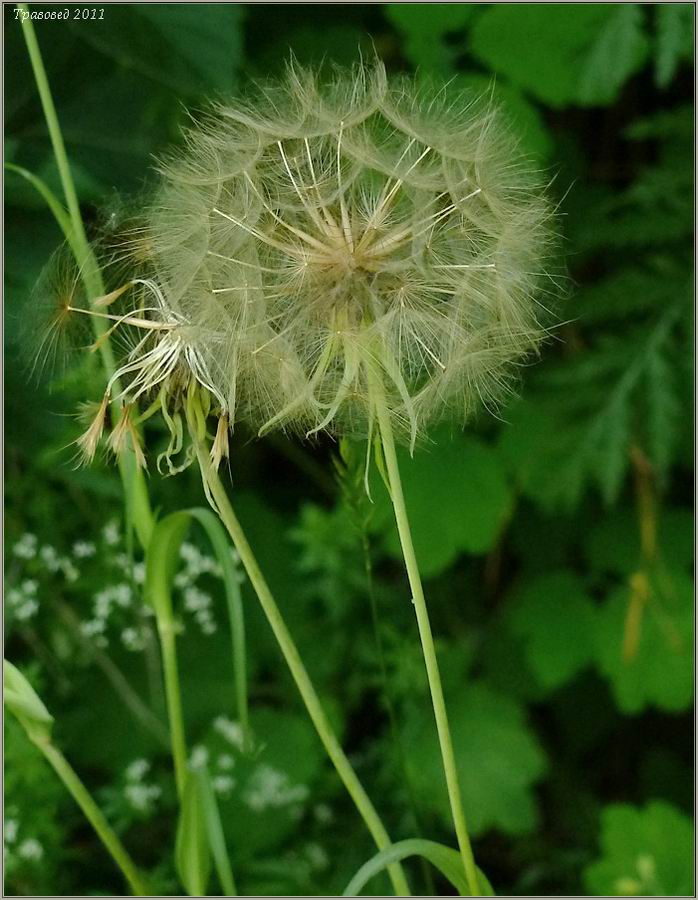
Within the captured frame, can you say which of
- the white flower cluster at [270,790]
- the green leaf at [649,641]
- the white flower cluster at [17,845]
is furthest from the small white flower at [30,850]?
the green leaf at [649,641]

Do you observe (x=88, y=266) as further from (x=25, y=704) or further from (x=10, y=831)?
(x=10, y=831)

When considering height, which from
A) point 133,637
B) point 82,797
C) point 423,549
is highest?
point 423,549

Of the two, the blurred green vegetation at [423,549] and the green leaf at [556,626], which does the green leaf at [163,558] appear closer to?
the blurred green vegetation at [423,549]

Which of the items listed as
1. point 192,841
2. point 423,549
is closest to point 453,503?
point 423,549

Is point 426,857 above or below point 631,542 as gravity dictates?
below

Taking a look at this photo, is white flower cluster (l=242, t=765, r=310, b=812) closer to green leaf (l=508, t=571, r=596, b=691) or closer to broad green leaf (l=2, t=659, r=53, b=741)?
green leaf (l=508, t=571, r=596, b=691)

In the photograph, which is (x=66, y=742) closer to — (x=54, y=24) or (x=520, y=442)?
(x=520, y=442)

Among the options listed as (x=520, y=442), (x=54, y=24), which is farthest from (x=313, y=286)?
(x=520, y=442)
